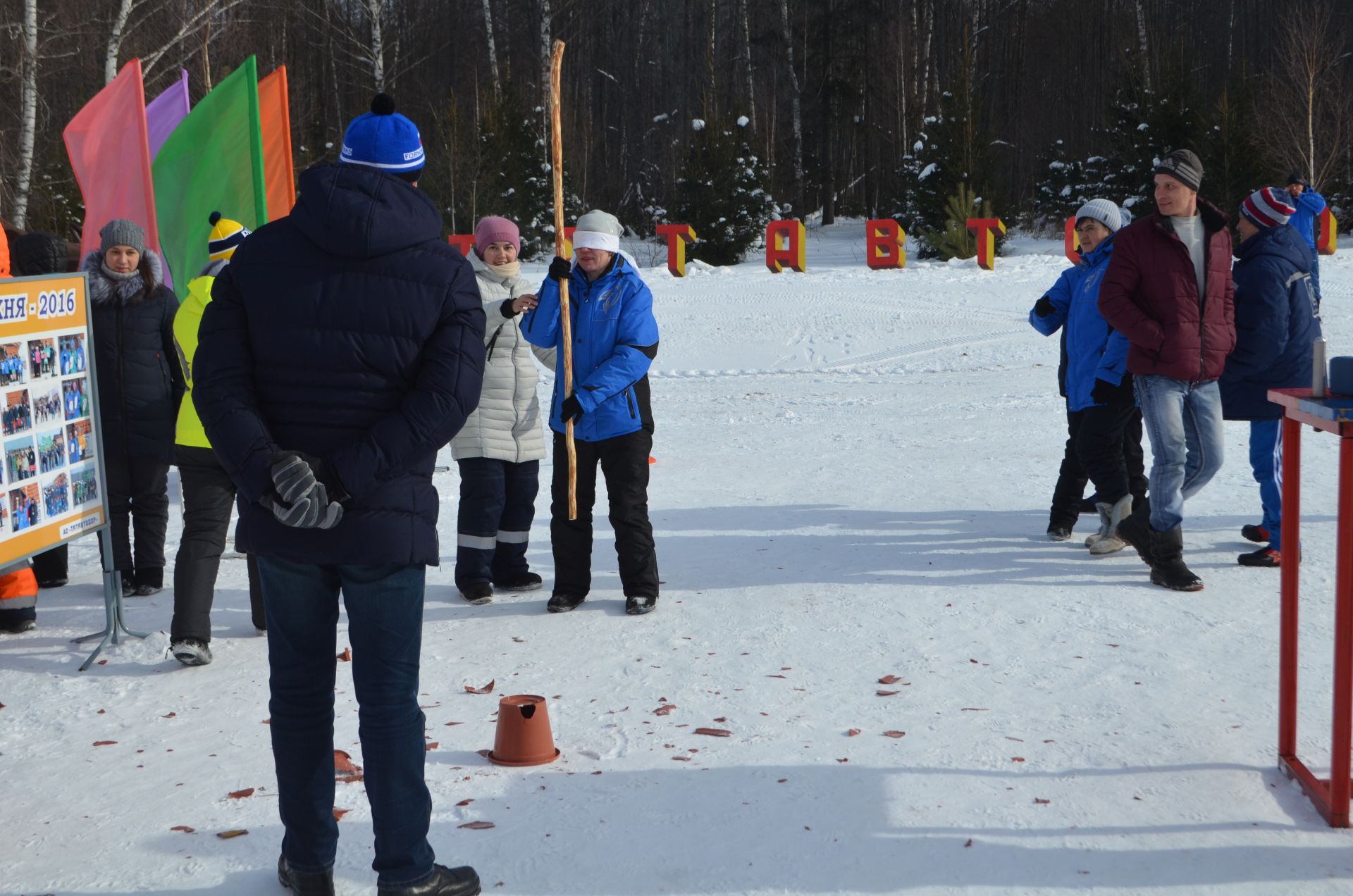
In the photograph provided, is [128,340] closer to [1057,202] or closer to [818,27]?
[1057,202]

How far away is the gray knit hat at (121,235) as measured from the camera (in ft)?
18.4

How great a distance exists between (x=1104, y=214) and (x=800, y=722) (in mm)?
3382

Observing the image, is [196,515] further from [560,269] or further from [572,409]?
[560,269]

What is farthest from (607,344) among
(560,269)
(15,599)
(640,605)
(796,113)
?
(796,113)

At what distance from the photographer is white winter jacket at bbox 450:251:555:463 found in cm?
582

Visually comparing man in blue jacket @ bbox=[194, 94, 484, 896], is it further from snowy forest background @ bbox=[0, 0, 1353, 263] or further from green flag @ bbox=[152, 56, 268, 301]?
snowy forest background @ bbox=[0, 0, 1353, 263]

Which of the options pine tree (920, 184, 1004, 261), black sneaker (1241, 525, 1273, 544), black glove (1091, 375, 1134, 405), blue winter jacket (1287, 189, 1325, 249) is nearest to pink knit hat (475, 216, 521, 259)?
black glove (1091, 375, 1134, 405)

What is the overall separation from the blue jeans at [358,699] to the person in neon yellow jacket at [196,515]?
2.08 metres

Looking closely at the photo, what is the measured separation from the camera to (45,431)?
15.9 ft

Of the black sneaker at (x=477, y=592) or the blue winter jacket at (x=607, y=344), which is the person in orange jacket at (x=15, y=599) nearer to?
the black sneaker at (x=477, y=592)

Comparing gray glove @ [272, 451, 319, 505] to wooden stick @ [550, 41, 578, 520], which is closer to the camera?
gray glove @ [272, 451, 319, 505]

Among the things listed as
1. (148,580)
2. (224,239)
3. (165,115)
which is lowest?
(148,580)

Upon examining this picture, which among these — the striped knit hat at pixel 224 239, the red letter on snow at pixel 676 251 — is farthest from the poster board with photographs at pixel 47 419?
the red letter on snow at pixel 676 251

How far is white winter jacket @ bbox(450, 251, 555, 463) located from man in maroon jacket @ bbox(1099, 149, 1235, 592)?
2625 mm
